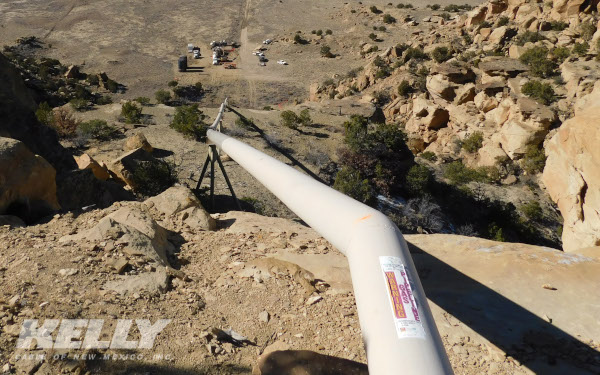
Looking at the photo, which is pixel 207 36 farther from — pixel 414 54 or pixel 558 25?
pixel 558 25

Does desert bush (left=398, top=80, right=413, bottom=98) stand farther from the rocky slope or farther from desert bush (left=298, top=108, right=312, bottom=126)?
the rocky slope

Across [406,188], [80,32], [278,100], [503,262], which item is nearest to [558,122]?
[406,188]

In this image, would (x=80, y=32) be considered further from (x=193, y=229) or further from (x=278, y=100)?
(x=193, y=229)

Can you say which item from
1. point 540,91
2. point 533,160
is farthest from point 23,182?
point 540,91

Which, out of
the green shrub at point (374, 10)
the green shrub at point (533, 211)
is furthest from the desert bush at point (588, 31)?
the green shrub at point (374, 10)

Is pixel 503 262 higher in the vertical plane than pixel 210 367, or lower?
lower

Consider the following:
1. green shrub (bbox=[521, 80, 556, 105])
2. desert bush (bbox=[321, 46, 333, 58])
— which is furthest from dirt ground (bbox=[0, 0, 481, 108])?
green shrub (bbox=[521, 80, 556, 105])

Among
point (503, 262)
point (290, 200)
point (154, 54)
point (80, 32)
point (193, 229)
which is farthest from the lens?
point (80, 32)
